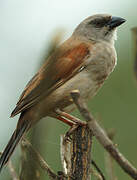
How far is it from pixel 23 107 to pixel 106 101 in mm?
2975

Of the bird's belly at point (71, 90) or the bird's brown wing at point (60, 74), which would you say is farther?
the bird's belly at point (71, 90)

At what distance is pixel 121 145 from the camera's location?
5492mm

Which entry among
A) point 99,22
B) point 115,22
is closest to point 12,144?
point 115,22

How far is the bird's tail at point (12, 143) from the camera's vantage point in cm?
299

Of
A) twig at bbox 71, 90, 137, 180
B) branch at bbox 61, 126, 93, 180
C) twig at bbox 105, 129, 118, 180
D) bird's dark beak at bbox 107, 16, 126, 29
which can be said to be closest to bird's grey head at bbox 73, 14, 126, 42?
bird's dark beak at bbox 107, 16, 126, 29

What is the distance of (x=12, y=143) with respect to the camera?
3295mm

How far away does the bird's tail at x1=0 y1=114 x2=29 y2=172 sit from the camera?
9.81 feet

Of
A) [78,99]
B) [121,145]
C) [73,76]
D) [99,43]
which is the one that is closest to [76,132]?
[73,76]

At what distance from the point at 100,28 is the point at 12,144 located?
2.35 m

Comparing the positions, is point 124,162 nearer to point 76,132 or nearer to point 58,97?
point 76,132

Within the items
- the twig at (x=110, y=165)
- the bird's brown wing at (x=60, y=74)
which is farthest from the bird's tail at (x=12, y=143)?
the twig at (x=110, y=165)

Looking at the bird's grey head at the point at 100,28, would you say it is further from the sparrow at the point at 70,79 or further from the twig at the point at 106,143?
the twig at the point at 106,143

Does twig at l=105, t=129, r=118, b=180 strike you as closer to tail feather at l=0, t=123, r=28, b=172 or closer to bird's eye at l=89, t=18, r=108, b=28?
tail feather at l=0, t=123, r=28, b=172

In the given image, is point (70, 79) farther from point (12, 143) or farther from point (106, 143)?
point (106, 143)
